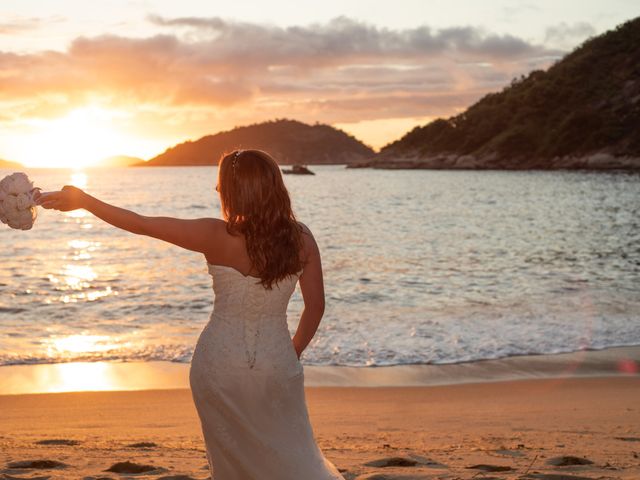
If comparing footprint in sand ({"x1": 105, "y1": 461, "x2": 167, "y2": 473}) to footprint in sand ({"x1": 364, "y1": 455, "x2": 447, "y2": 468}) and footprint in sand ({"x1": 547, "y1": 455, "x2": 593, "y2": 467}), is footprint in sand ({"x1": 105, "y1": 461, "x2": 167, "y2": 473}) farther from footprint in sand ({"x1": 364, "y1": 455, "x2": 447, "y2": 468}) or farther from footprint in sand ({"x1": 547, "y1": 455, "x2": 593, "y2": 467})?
footprint in sand ({"x1": 547, "y1": 455, "x2": 593, "y2": 467})

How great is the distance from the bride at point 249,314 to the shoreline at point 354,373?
247 inches

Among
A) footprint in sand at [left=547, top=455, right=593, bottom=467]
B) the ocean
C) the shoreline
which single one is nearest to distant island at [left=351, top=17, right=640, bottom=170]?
the ocean

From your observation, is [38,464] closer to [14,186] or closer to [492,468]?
[14,186]

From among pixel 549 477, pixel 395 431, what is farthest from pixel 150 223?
pixel 395 431

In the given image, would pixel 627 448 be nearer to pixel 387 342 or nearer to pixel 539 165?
pixel 387 342

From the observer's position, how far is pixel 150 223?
3506 millimetres

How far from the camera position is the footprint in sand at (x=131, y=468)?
5.99 m

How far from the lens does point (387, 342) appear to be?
12.7 m

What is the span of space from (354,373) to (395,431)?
2.90 meters

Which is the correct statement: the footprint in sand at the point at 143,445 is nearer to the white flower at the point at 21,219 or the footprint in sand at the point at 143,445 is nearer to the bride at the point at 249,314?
the bride at the point at 249,314

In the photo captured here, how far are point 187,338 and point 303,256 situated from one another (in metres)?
9.83

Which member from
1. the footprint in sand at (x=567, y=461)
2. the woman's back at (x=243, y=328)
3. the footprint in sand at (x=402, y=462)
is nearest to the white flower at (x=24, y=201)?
the woman's back at (x=243, y=328)

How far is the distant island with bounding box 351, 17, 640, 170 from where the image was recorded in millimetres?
122438

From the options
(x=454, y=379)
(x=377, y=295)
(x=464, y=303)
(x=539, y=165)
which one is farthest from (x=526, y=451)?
(x=539, y=165)
